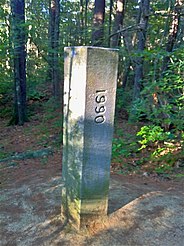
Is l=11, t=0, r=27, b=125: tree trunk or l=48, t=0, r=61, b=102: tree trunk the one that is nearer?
l=11, t=0, r=27, b=125: tree trunk

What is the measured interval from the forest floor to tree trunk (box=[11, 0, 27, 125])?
4.04 meters

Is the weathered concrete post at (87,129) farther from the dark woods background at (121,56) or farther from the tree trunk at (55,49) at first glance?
the tree trunk at (55,49)

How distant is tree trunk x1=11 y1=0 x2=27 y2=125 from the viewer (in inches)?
288

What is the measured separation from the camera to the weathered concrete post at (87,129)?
8.18 feet

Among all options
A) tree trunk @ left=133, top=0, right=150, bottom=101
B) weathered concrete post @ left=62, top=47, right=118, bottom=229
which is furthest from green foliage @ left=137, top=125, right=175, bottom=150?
tree trunk @ left=133, top=0, right=150, bottom=101

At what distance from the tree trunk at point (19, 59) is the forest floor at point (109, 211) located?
4.04 m

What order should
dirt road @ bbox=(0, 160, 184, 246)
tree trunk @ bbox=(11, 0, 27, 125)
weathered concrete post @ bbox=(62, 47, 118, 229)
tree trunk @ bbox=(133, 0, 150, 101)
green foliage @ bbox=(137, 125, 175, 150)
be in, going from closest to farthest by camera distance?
weathered concrete post @ bbox=(62, 47, 118, 229) → dirt road @ bbox=(0, 160, 184, 246) → green foliage @ bbox=(137, 125, 175, 150) → tree trunk @ bbox=(133, 0, 150, 101) → tree trunk @ bbox=(11, 0, 27, 125)

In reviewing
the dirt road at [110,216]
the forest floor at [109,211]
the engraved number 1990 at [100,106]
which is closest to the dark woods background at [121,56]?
the forest floor at [109,211]

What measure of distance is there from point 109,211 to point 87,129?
1195 millimetres

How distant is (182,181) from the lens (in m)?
4.46

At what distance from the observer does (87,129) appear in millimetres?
2588

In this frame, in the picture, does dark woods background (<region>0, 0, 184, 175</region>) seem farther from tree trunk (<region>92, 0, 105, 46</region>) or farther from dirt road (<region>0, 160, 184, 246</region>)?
dirt road (<region>0, 160, 184, 246</region>)

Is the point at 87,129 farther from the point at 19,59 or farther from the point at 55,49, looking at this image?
the point at 19,59

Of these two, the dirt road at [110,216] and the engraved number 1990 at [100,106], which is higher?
the engraved number 1990 at [100,106]
